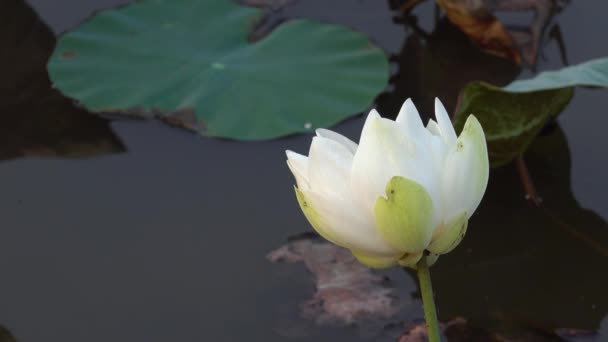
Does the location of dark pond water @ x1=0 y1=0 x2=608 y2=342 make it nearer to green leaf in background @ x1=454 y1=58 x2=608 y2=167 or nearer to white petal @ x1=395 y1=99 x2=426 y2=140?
green leaf in background @ x1=454 y1=58 x2=608 y2=167

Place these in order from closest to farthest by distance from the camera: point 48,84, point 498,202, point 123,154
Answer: point 498,202 < point 123,154 < point 48,84

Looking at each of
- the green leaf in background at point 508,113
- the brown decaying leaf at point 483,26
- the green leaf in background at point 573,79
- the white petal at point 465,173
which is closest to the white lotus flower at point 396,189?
the white petal at point 465,173

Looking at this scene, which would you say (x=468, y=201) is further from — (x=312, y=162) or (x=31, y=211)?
(x=31, y=211)

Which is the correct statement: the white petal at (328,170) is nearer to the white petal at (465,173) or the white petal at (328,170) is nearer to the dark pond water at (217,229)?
the white petal at (465,173)

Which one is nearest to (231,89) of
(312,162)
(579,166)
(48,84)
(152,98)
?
(152,98)

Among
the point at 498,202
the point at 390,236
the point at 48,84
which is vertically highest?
the point at 390,236

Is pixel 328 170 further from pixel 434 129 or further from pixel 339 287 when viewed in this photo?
pixel 339 287

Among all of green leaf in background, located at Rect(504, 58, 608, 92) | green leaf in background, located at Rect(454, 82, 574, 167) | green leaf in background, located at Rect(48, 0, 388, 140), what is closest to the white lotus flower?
green leaf in background, located at Rect(504, 58, 608, 92)
